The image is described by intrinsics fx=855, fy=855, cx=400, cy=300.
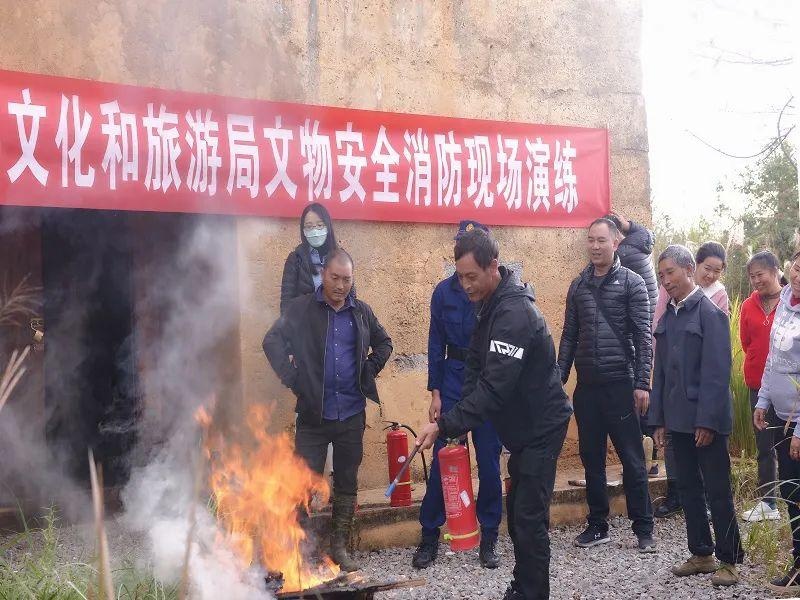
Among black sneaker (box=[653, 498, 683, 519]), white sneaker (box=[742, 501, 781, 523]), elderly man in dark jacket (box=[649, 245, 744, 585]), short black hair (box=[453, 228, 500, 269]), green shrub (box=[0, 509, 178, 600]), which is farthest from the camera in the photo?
black sneaker (box=[653, 498, 683, 519])

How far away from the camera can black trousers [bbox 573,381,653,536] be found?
632 cm

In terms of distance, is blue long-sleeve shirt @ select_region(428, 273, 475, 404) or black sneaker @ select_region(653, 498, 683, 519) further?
black sneaker @ select_region(653, 498, 683, 519)

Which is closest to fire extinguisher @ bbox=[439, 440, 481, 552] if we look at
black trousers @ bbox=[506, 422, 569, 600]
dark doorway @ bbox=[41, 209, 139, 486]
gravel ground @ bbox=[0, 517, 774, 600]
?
gravel ground @ bbox=[0, 517, 774, 600]

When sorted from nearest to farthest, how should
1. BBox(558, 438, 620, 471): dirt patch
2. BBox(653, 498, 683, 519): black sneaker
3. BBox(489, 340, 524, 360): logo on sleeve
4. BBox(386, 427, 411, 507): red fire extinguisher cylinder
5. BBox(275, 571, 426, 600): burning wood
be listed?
BBox(275, 571, 426, 600): burning wood < BBox(489, 340, 524, 360): logo on sleeve < BBox(386, 427, 411, 507): red fire extinguisher cylinder < BBox(653, 498, 683, 519): black sneaker < BBox(558, 438, 620, 471): dirt patch

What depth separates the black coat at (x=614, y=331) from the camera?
6.32m

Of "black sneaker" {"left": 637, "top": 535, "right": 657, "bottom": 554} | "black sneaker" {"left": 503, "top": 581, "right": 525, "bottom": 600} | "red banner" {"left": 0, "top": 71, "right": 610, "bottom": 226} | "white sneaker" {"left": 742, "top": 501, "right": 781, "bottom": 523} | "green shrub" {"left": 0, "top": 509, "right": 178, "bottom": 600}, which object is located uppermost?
"red banner" {"left": 0, "top": 71, "right": 610, "bottom": 226}

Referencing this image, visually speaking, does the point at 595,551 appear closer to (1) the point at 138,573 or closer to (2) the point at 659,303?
(2) the point at 659,303

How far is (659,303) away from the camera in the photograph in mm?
7469

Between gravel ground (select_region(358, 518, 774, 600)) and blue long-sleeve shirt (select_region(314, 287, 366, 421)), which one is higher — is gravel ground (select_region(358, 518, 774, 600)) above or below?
below

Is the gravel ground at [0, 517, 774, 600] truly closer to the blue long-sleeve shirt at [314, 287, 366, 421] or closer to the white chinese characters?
the blue long-sleeve shirt at [314, 287, 366, 421]

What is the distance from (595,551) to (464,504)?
164 centimetres

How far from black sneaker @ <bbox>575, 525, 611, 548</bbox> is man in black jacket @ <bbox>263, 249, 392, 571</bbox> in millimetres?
1755

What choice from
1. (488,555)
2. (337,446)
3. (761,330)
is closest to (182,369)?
(337,446)

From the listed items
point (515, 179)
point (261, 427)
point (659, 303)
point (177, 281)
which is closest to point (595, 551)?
point (659, 303)
